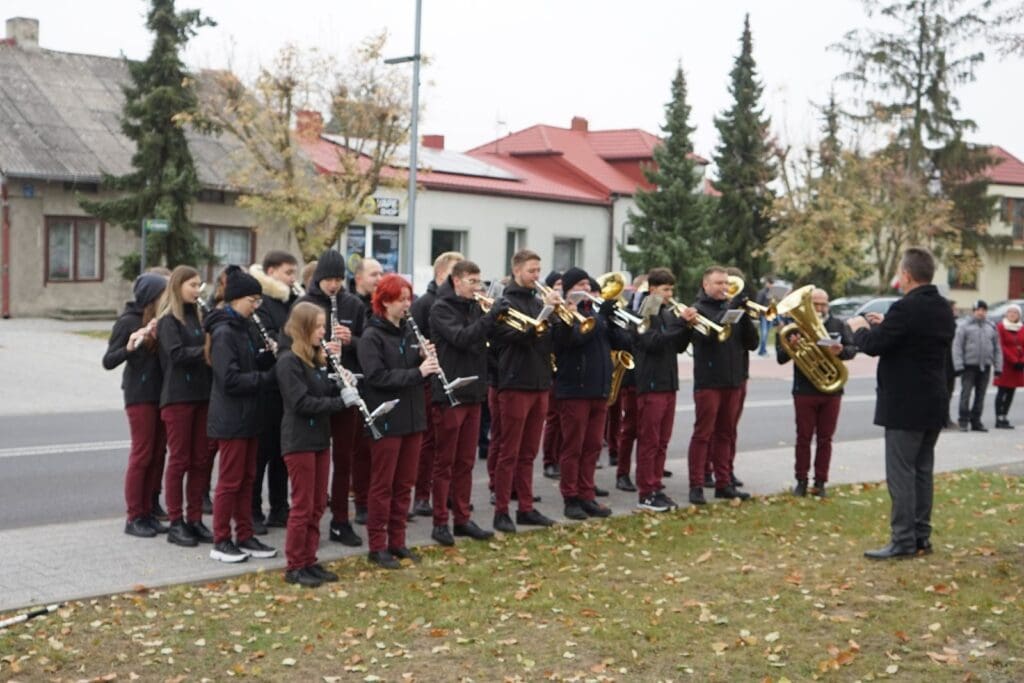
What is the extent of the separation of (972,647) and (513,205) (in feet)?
114

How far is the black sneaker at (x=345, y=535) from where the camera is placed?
8781 millimetres

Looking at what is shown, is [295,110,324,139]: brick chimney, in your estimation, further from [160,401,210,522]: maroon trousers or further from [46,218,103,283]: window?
[160,401,210,522]: maroon trousers

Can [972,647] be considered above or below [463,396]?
below

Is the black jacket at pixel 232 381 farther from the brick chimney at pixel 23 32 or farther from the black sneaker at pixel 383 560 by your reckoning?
the brick chimney at pixel 23 32

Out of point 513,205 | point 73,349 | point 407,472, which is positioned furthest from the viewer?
point 513,205

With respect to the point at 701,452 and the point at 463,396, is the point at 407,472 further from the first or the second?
the point at 701,452

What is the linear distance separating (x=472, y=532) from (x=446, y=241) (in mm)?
30279

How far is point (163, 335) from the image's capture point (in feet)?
27.8

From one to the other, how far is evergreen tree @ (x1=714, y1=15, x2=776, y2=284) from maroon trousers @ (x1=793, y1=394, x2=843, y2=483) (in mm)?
36186

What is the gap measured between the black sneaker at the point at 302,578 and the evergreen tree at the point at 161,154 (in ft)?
71.3

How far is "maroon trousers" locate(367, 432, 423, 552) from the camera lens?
810cm

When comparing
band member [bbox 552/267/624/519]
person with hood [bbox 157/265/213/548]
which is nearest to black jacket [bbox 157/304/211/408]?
person with hood [bbox 157/265/213/548]

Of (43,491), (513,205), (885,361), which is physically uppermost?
(513,205)

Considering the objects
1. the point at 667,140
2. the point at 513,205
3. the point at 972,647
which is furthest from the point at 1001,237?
the point at 972,647
